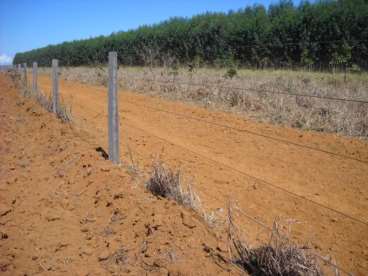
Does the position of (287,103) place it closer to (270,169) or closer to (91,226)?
(270,169)

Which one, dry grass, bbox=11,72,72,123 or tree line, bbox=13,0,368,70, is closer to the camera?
dry grass, bbox=11,72,72,123

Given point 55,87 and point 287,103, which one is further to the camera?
point 287,103

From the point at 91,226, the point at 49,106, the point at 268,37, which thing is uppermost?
the point at 268,37

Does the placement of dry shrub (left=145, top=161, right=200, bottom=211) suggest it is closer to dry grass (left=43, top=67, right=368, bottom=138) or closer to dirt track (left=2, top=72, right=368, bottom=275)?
dirt track (left=2, top=72, right=368, bottom=275)

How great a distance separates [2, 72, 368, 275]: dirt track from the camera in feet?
13.0

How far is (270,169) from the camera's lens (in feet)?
18.2

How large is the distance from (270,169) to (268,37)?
23996 mm

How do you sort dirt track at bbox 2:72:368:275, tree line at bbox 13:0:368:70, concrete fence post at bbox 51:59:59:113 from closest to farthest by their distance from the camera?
dirt track at bbox 2:72:368:275 → concrete fence post at bbox 51:59:59:113 → tree line at bbox 13:0:368:70

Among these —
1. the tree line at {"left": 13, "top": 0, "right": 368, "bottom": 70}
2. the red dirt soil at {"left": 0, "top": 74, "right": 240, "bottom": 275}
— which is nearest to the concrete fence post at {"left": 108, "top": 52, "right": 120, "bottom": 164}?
the red dirt soil at {"left": 0, "top": 74, "right": 240, "bottom": 275}

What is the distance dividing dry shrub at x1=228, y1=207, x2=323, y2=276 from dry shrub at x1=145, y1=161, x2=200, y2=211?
2.62 feet

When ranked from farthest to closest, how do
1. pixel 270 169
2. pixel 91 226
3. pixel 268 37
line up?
pixel 268 37 → pixel 270 169 → pixel 91 226

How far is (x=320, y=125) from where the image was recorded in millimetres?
7961

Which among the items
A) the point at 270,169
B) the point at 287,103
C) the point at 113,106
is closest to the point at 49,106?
the point at 113,106

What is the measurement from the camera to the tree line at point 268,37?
22.7 metres
